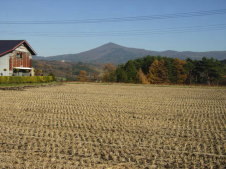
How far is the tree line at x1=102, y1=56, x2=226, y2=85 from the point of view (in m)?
61.9

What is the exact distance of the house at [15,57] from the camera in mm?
34625

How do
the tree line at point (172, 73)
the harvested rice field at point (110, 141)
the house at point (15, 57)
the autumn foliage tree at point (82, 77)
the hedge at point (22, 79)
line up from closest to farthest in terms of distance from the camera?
the harvested rice field at point (110, 141), the hedge at point (22, 79), the house at point (15, 57), the tree line at point (172, 73), the autumn foliage tree at point (82, 77)

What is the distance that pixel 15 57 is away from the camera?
36.3 metres

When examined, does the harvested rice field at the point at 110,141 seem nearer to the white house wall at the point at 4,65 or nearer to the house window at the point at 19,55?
the white house wall at the point at 4,65

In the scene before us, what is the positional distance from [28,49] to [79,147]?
35.5 meters

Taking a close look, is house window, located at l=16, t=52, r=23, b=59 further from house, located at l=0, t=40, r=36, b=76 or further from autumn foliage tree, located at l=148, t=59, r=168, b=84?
autumn foliage tree, located at l=148, t=59, r=168, b=84

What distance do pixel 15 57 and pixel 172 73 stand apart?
4095cm

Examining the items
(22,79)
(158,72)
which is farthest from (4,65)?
(158,72)

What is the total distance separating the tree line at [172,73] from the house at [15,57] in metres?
25.6

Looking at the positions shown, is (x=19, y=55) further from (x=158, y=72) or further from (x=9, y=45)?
(x=158, y=72)

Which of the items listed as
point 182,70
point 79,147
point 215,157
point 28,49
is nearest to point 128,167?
point 79,147

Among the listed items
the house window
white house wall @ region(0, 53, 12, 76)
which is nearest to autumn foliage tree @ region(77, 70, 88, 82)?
the house window

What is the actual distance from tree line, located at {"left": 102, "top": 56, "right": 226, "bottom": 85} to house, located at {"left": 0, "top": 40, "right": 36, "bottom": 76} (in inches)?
1006

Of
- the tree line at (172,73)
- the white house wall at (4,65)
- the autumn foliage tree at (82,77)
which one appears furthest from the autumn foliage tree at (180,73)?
the white house wall at (4,65)
